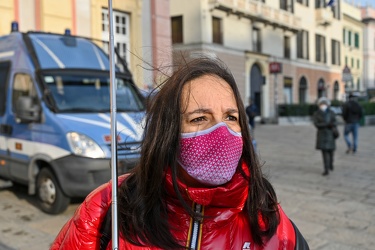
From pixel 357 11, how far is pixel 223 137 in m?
54.4

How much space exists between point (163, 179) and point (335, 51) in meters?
44.8

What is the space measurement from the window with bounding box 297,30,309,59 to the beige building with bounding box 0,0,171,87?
2306 cm

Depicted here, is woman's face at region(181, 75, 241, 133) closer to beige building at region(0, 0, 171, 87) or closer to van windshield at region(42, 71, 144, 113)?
van windshield at region(42, 71, 144, 113)

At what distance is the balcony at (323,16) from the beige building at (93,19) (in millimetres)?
25711

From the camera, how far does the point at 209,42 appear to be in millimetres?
24953

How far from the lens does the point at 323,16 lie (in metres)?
37.1

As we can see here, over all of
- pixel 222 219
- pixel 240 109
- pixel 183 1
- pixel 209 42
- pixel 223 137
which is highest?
pixel 183 1

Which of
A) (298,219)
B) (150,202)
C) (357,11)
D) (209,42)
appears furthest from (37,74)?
(357,11)

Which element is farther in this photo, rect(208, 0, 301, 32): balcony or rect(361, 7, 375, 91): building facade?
rect(361, 7, 375, 91): building facade

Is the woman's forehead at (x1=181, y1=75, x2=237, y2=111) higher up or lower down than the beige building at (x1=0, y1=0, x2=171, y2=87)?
lower down

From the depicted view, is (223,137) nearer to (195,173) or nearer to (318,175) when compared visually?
(195,173)

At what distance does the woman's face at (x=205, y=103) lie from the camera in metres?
1.54

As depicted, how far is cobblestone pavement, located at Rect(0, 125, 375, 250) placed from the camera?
469 cm

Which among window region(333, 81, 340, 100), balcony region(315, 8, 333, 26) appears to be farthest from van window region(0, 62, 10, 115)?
window region(333, 81, 340, 100)
